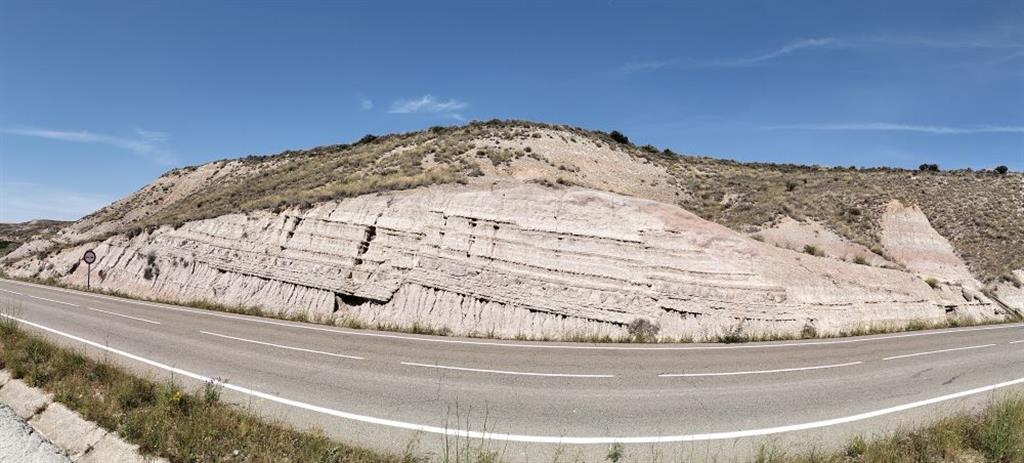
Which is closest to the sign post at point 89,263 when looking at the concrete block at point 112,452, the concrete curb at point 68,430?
the concrete curb at point 68,430

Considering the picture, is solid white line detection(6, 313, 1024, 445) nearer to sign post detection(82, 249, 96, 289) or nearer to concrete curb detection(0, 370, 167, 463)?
concrete curb detection(0, 370, 167, 463)

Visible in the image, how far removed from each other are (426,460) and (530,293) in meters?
13.0

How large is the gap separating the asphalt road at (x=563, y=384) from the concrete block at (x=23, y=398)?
188 centimetres

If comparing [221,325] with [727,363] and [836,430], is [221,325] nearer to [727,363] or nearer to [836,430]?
[727,363]

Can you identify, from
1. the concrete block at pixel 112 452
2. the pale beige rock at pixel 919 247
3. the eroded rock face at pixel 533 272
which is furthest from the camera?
the pale beige rock at pixel 919 247

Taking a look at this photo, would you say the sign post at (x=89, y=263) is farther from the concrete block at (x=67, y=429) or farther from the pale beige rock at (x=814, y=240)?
the pale beige rock at (x=814, y=240)

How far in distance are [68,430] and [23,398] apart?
2129 mm

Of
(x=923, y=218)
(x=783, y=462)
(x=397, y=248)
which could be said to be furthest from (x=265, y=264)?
(x=923, y=218)

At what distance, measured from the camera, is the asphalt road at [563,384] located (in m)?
6.92

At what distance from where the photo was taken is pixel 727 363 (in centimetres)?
1210

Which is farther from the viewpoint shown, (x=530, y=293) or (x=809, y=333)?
(x=530, y=293)

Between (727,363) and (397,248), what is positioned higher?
(397,248)

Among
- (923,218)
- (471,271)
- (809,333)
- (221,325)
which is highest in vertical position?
(923,218)

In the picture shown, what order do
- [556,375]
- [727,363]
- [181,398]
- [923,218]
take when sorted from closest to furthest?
[181,398] → [556,375] → [727,363] → [923,218]
